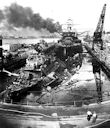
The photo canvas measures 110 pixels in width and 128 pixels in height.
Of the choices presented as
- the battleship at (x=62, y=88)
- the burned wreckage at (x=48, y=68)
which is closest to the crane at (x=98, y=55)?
the battleship at (x=62, y=88)

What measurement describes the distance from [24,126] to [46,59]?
1.95 metres

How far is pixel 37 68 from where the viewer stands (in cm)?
544

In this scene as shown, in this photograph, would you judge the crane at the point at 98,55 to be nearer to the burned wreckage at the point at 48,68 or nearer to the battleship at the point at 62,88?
the battleship at the point at 62,88

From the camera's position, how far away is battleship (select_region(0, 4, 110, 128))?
4.70 meters

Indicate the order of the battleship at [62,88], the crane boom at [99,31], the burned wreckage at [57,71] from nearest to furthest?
the battleship at [62,88]
the burned wreckage at [57,71]
the crane boom at [99,31]

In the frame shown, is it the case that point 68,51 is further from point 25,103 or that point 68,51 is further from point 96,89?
point 25,103

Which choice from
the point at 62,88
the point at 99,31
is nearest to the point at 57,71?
the point at 62,88

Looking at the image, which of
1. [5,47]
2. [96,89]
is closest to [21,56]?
[5,47]

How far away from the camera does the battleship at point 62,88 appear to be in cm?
470

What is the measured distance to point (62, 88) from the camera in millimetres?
5238

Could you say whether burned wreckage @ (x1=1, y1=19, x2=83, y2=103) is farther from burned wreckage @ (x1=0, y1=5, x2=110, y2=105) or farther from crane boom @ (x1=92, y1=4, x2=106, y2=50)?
crane boom @ (x1=92, y1=4, x2=106, y2=50)

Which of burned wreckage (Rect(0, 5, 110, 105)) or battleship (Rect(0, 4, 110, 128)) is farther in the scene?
burned wreckage (Rect(0, 5, 110, 105))

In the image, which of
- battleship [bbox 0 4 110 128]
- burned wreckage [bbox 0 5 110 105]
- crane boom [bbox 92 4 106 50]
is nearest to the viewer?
battleship [bbox 0 4 110 128]

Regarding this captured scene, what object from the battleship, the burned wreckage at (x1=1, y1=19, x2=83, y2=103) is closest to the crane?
the battleship
